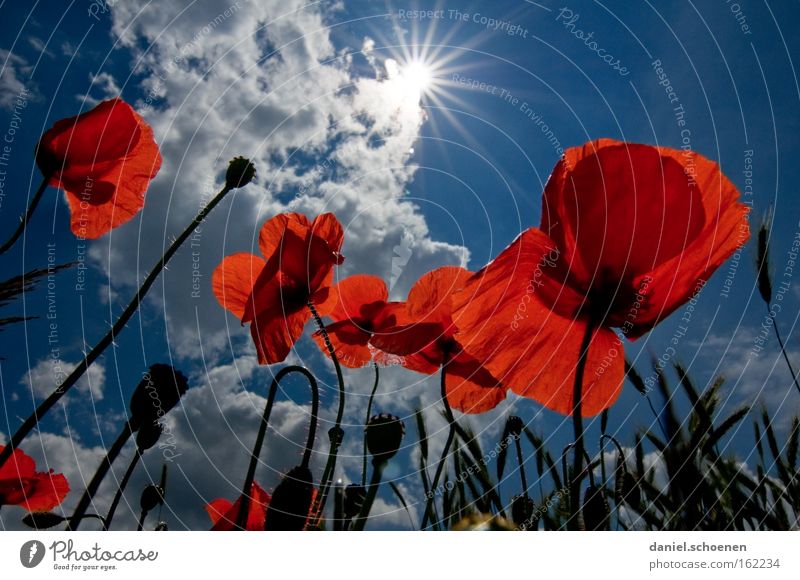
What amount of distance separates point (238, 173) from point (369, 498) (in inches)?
14.2

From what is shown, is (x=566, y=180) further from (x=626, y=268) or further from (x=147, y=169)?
(x=147, y=169)

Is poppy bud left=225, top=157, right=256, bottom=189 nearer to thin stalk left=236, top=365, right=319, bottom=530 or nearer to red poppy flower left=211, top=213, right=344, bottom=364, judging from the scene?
red poppy flower left=211, top=213, right=344, bottom=364

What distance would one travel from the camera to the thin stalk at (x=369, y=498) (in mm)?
529

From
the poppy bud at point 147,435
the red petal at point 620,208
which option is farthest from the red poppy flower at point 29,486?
the red petal at point 620,208

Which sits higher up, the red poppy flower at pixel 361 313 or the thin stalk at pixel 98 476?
the red poppy flower at pixel 361 313

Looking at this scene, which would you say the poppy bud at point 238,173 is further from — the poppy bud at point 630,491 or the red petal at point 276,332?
the poppy bud at point 630,491

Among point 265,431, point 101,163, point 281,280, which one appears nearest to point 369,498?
point 265,431

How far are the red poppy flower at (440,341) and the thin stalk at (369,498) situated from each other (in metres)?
0.10

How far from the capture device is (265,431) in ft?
1.90

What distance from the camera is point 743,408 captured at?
68cm

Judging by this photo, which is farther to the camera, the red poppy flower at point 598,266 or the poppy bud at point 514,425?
the poppy bud at point 514,425

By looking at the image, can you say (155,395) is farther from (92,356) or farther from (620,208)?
(620,208)

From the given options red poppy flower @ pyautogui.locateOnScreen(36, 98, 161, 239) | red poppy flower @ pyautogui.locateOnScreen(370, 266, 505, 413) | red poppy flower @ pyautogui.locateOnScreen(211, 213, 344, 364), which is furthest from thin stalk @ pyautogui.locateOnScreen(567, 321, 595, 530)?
red poppy flower @ pyautogui.locateOnScreen(36, 98, 161, 239)
